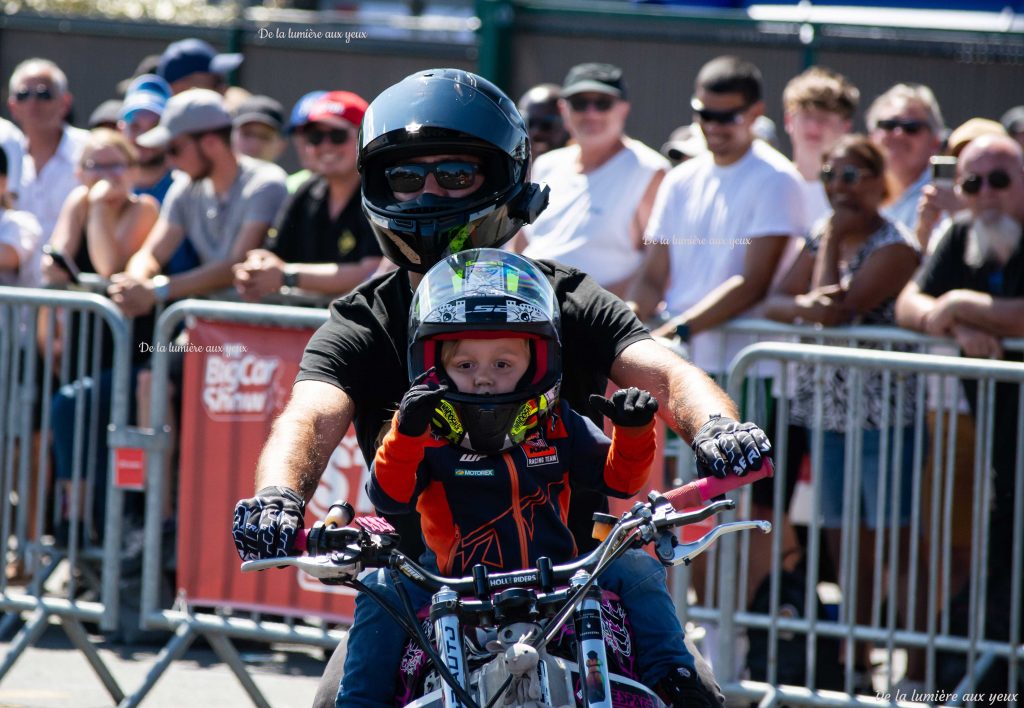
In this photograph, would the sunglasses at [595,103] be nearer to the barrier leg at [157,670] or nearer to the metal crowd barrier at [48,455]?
the metal crowd barrier at [48,455]

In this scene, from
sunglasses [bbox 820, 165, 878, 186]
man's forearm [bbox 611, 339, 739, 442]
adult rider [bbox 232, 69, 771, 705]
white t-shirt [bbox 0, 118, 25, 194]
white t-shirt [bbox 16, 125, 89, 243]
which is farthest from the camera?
white t-shirt [bbox 16, 125, 89, 243]

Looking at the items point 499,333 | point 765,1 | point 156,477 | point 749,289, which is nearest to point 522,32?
point 765,1

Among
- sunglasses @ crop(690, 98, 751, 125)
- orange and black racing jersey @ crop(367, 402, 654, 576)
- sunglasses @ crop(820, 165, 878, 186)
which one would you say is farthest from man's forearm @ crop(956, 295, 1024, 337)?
orange and black racing jersey @ crop(367, 402, 654, 576)

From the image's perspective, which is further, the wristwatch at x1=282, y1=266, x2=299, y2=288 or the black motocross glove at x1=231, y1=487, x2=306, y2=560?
the wristwatch at x1=282, y1=266, x2=299, y2=288

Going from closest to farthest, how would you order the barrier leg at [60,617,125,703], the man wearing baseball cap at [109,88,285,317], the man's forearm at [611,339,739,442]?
the man's forearm at [611,339,739,442] → the barrier leg at [60,617,125,703] → the man wearing baseball cap at [109,88,285,317]

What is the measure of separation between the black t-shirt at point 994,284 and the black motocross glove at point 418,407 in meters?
3.34

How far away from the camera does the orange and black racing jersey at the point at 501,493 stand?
136 inches

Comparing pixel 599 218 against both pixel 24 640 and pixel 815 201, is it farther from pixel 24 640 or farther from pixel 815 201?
pixel 24 640

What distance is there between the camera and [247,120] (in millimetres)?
9703

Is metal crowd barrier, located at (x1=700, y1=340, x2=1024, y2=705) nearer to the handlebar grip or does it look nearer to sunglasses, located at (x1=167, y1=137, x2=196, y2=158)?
the handlebar grip

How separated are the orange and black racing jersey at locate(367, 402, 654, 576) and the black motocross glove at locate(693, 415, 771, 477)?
0.48 feet

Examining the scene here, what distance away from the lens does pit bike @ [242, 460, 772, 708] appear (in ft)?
9.94

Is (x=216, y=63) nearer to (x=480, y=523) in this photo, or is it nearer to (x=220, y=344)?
(x=220, y=344)

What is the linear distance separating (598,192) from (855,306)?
1526mm
